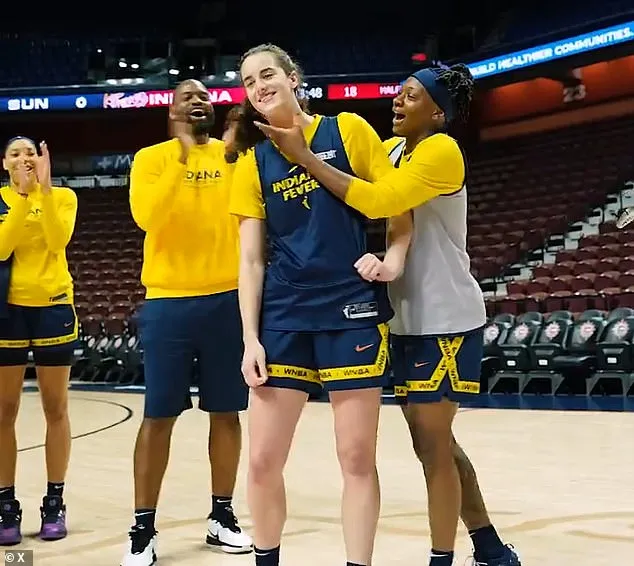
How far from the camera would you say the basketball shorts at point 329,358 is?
2.41 metres

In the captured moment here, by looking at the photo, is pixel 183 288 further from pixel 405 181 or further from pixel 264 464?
pixel 405 181

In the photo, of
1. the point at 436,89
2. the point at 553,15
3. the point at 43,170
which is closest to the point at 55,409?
the point at 43,170

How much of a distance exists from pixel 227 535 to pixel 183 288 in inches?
38.6

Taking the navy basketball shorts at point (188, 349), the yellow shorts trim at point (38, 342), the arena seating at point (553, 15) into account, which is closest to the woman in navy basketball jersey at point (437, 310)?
the navy basketball shorts at point (188, 349)

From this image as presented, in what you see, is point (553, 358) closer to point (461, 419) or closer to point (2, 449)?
point (461, 419)

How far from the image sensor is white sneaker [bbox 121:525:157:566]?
10.5 ft

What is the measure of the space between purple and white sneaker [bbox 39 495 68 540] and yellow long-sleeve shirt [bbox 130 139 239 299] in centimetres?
106

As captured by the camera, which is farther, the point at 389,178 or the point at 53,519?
the point at 53,519

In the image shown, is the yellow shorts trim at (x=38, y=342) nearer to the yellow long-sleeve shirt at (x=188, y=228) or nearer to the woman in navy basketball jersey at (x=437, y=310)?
the yellow long-sleeve shirt at (x=188, y=228)

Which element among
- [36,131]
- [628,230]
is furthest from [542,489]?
[36,131]

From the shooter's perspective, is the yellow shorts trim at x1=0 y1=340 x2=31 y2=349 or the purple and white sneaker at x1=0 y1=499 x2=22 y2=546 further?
the yellow shorts trim at x1=0 y1=340 x2=31 y2=349

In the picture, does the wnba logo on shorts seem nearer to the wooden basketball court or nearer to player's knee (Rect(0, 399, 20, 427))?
the wooden basketball court

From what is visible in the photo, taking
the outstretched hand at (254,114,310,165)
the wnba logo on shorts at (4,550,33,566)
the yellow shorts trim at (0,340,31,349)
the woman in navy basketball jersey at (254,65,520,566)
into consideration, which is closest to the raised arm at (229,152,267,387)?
the outstretched hand at (254,114,310,165)

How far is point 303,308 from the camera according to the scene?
2.43 metres
